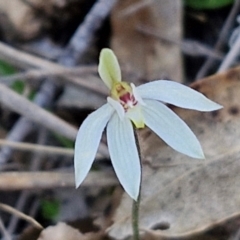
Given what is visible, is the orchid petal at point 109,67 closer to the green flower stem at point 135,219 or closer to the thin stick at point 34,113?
the green flower stem at point 135,219

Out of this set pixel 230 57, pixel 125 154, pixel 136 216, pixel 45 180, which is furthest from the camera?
pixel 230 57

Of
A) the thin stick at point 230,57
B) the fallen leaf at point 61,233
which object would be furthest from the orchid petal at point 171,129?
the thin stick at point 230,57

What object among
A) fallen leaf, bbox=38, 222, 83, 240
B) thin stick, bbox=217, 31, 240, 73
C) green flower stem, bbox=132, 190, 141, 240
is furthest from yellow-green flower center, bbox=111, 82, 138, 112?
thin stick, bbox=217, 31, 240, 73

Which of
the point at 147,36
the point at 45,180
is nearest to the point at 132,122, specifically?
the point at 45,180

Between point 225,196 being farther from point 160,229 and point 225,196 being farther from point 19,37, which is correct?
point 19,37

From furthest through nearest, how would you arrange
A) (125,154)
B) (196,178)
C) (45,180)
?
(45,180), (196,178), (125,154)

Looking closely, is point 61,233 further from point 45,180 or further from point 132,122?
point 132,122

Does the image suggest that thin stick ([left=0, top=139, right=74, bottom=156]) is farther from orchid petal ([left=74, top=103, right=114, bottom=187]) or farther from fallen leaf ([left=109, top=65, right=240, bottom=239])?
orchid petal ([left=74, top=103, right=114, bottom=187])
